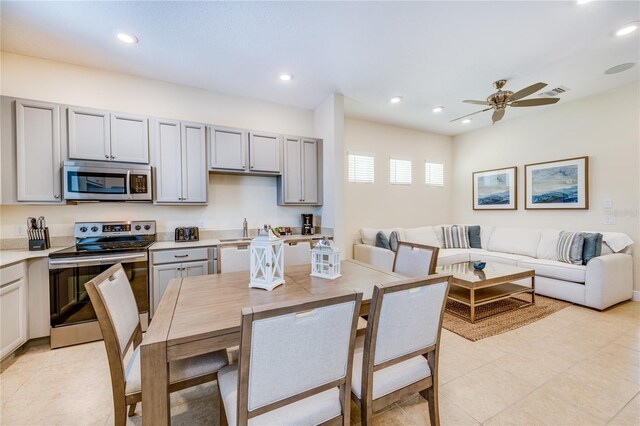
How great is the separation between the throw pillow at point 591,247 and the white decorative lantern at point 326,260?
3650mm

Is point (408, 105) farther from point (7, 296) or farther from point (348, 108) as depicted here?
point (7, 296)

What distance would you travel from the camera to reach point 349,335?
107cm

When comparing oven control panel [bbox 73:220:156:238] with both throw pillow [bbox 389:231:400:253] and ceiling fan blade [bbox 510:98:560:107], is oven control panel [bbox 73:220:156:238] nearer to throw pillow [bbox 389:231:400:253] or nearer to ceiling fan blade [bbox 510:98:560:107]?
throw pillow [bbox 389:231:400:253]

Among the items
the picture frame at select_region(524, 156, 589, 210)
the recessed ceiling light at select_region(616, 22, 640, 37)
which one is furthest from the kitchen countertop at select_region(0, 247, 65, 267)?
the picture frame at select_region(524, 156, 589, 210)

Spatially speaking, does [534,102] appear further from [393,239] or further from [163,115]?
[163,115]

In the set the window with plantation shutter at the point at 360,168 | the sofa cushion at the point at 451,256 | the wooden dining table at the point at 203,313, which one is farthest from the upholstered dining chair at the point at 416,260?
the window with plantation shutter at the point at 360,168

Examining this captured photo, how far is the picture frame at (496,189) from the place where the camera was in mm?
4820

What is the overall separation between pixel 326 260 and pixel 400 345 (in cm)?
77

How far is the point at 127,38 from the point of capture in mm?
2434

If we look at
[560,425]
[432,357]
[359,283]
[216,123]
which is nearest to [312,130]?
[216,123]

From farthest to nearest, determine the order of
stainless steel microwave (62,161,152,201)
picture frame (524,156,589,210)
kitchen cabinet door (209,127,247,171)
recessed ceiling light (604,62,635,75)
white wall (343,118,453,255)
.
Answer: white wall (343,118,453,255) < picture frame (524,156,589,210) < kitchen cabinet door (209,127,247,171) < recessed ceiling light (604,62,635,75) < stainless steel microwave (62,161,152,201)

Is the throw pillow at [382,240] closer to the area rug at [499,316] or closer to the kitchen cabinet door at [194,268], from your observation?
the area rug at [499,316]

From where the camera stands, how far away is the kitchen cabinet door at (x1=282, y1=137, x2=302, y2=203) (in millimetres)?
3676

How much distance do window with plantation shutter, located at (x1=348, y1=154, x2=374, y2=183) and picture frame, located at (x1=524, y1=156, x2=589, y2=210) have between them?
271cm
